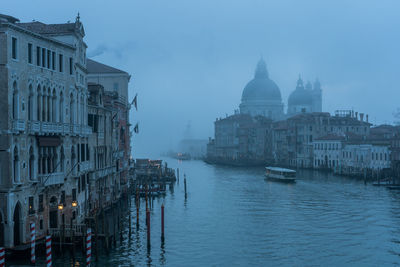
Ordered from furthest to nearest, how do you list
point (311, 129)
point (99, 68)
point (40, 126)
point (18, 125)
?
point (311, 129), point (99, 68), point (40, 126), point (18, 125)

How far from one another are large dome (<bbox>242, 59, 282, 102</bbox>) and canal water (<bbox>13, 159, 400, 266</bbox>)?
381ft

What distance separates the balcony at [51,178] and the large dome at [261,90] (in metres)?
141

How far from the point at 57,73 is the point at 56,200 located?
4.87 m

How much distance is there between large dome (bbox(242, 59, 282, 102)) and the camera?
163250mm

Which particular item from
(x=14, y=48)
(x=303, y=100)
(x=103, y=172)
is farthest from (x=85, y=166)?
(x=303, y=100)

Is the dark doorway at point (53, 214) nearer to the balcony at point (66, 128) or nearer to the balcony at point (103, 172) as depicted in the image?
the balcony at point (66, 128)

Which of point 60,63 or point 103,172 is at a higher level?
point 60,63

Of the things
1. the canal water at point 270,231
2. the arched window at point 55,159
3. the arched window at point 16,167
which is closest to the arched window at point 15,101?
the arched window at point 16,167

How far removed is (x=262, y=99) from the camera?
162625 mm

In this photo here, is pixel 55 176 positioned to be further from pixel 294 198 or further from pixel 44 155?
pixel 294 198

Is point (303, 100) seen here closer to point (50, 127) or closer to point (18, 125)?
point (50, 127)

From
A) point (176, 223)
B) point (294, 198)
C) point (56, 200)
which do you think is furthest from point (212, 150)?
point (56, 200)

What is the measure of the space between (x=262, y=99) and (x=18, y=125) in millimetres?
144436

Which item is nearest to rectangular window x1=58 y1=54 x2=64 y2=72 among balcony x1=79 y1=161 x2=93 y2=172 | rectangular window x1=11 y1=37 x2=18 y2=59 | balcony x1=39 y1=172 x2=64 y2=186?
rectangular window x1=11 y1=37 x2=18 y2=59
